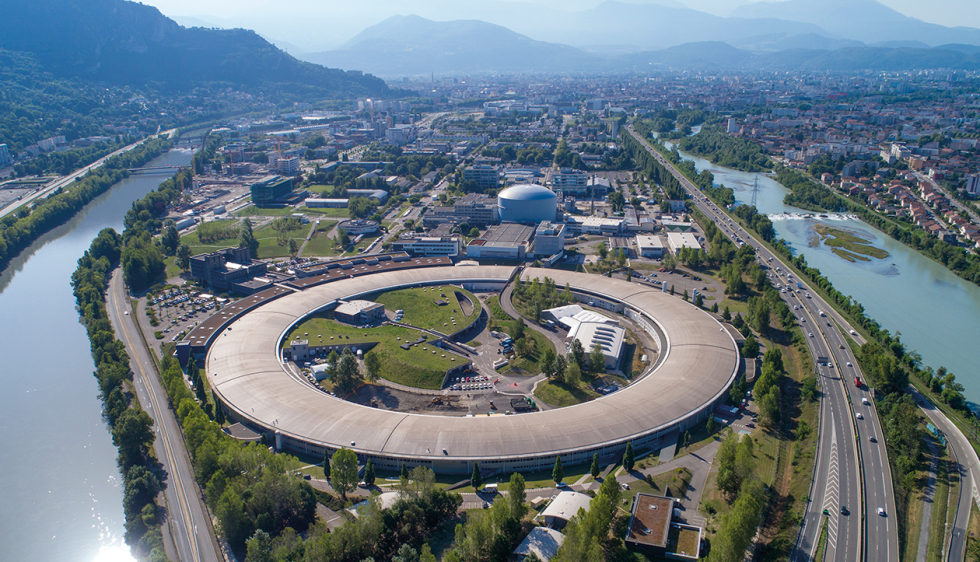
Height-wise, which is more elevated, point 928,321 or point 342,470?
point 342,470

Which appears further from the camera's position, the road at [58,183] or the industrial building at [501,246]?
the road at [58,183]

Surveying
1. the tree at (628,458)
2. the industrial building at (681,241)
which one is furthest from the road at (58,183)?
the tree at (628,458)

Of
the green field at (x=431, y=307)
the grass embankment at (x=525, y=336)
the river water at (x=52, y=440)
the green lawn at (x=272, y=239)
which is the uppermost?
the green field at (x=431, y=307)

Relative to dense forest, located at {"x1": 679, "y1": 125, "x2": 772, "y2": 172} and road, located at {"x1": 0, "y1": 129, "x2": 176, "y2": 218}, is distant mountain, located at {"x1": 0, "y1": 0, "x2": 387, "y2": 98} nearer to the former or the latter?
road, located at {"x1": 0, "y1": 129, "x2": 176, "y2": 218}

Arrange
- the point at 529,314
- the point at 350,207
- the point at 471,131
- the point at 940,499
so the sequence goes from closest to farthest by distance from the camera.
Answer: the point at 940,499 → the point at 529,314 → the point at 350,207 → the point at 471,131

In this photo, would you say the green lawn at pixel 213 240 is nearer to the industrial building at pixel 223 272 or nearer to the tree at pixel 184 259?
the tree at pixel 184 259

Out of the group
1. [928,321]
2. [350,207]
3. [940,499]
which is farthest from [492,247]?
[940,499]

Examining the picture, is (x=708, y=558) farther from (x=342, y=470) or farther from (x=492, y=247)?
(x=492, y=247)
